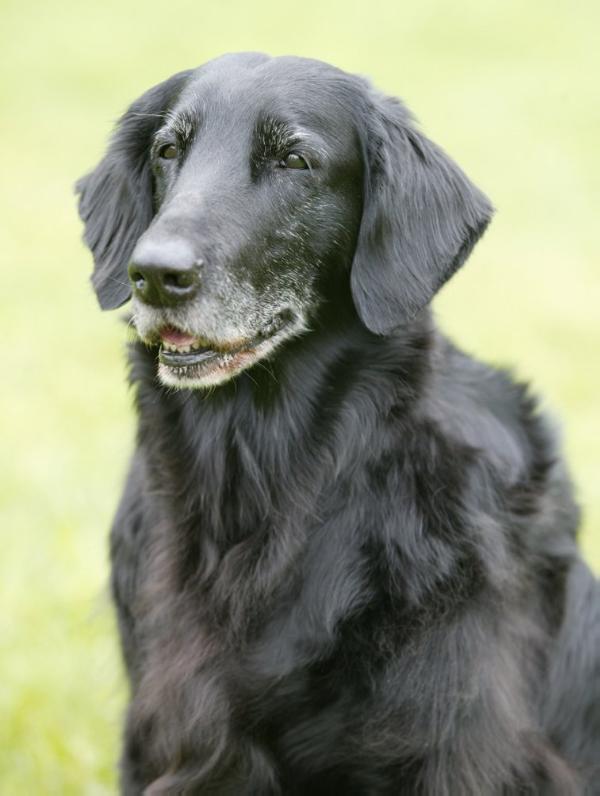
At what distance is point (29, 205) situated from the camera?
41.9 ft

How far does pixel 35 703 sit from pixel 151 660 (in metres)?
1.29

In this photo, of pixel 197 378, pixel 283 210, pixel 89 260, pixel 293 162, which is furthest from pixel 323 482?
pixel 89 260

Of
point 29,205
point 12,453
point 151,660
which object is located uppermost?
point 151,660

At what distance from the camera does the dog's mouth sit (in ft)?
10.7

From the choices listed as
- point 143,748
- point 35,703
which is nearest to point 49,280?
point 35,703

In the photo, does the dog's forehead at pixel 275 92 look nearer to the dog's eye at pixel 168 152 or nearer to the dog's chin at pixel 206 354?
the dog's eye at pixel 168 152

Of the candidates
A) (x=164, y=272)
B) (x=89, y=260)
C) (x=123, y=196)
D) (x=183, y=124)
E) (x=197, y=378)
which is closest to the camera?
(x=164, y=272)

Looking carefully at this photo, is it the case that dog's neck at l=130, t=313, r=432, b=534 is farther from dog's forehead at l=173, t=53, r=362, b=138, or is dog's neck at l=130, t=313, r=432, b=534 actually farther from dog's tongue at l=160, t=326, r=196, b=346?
dog's forehead at l=173, t=53, r=362, b=138

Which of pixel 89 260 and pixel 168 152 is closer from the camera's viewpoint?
pixel 168 152

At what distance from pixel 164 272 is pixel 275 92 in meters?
0.65

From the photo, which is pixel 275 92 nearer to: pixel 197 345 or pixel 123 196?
pixel 123 196

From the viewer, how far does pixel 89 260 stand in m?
11.4

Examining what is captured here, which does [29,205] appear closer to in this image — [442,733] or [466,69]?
[466,69]

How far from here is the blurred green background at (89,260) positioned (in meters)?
4.93
